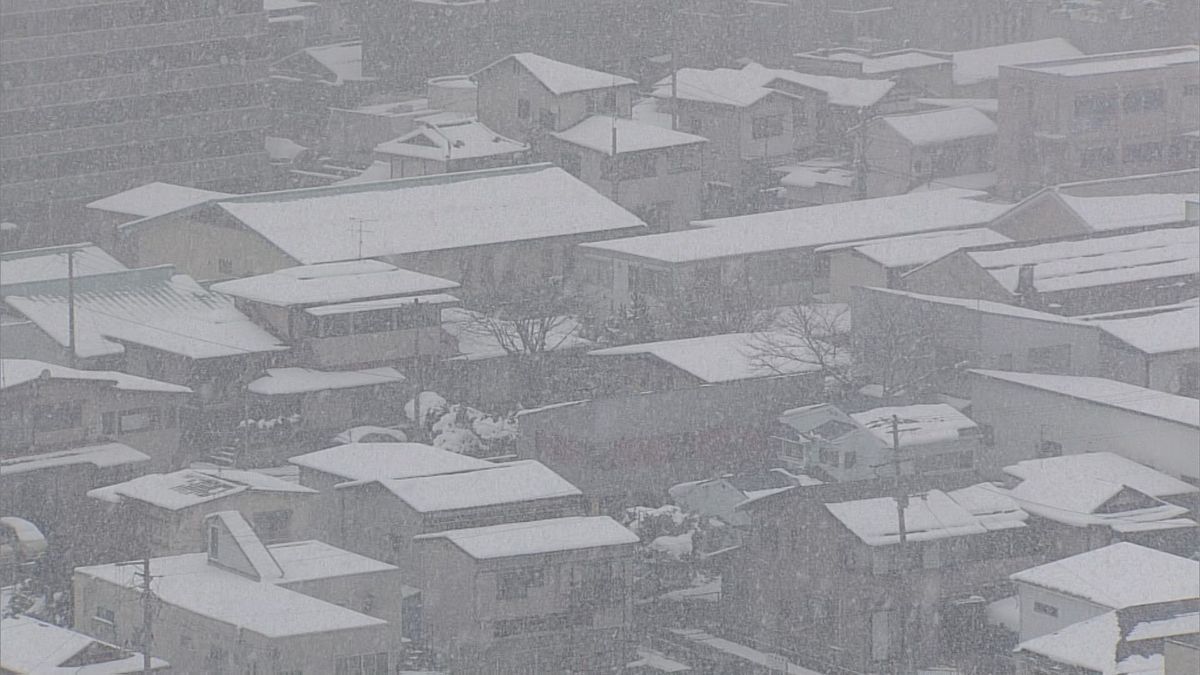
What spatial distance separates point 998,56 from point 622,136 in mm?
6451

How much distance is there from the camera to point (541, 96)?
22.2 m

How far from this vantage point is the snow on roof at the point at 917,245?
18328 millimetres

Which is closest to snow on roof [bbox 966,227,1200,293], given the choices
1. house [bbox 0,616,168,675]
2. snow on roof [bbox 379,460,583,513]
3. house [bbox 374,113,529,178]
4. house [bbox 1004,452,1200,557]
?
house [bbox 1004,452,1200,557]

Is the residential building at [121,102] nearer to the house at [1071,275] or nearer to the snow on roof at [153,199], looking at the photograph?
the snow on roof at [153,199]

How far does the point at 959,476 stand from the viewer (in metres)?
14.8

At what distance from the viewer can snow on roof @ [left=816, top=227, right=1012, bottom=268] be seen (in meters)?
18.3

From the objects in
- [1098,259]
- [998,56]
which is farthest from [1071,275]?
[998,56]

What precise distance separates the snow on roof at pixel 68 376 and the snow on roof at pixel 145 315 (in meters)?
0.53

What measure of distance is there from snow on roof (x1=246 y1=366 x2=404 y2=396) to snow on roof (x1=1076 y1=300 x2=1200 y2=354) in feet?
16.6

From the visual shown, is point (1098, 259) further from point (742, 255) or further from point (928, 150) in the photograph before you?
point (928, 150)

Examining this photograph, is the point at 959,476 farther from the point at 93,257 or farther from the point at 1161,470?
the point at 93,257

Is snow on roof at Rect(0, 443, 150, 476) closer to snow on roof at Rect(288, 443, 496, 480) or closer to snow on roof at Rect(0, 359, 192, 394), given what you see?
snow on roof at Rect(0, 359, 192, 394)

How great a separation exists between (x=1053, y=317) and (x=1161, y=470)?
1792mm

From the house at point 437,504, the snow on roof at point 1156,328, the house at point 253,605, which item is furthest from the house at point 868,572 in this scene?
the snow on roof at point 1156,328
